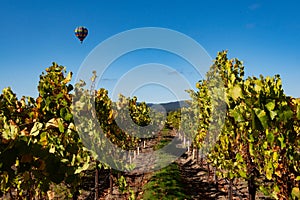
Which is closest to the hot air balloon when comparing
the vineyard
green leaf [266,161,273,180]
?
the vineyard

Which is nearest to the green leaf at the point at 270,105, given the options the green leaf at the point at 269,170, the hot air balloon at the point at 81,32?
the green leaf at the point at 269,170

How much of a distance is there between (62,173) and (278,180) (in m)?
3.96

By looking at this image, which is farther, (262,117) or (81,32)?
(81,32)

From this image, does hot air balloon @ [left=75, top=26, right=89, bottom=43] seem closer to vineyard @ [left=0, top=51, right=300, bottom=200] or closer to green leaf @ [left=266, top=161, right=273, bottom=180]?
vineyard @ [left=0, top=51, right=300, bottom=200]

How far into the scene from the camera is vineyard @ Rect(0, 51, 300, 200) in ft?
7.31

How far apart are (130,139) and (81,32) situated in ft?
43.5

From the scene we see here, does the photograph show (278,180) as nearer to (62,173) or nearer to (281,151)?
(281,151)

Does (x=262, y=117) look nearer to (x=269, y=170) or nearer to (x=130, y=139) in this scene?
(x=269, y=170)

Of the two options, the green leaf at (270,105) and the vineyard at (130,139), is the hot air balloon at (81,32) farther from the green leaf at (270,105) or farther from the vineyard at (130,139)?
the green leaf at (270,105)

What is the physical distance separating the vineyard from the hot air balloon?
1143 centimetres

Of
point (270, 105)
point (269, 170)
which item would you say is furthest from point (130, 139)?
point (270, 105)

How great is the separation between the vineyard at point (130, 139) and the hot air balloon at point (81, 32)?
1143 cm

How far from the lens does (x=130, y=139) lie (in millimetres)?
17469

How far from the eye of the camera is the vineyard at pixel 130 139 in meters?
2.23
